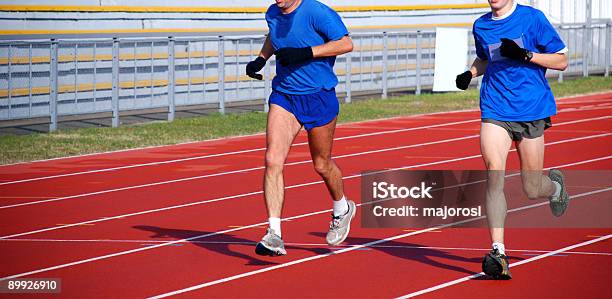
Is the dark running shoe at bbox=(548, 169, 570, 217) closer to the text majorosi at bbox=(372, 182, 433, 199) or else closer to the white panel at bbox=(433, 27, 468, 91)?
the text majorosi at bbox=(372, 182, 433, 199)

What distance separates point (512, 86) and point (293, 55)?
57.3 inches

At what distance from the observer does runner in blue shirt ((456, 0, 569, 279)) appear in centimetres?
839

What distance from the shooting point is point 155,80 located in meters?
22.5

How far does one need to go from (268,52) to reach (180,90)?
13762 millimetres

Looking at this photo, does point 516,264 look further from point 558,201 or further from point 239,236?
point 239,236

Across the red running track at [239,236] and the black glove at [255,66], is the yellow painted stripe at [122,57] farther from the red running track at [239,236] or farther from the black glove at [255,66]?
the black glove at [255,66]

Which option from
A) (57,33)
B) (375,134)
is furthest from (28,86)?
(375,134)

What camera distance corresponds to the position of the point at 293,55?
8.85 meters

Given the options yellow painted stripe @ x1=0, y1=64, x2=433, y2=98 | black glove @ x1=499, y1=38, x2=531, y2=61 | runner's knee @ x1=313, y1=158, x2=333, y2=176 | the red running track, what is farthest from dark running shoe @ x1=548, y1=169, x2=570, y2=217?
yellow painted stripe @ x1=0, y1=64, x2=433, y2=98

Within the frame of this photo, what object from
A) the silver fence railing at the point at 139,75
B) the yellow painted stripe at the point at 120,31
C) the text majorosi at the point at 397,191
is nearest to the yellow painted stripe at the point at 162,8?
the yellow painted stripe at the point at 120,31

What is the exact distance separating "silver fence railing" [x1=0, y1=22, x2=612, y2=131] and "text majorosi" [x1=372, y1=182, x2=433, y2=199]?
24.7 ft

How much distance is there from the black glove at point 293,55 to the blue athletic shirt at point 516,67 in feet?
3.70

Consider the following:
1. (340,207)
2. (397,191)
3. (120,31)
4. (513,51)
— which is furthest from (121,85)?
(513,51)

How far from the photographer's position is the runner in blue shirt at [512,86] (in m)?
8.39
